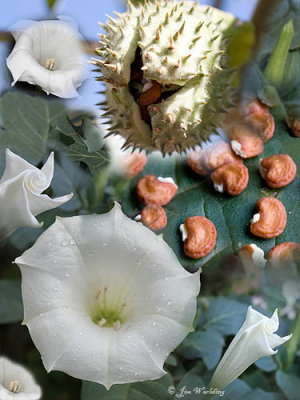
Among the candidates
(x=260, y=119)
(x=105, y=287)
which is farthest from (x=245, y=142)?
(x=105, y=287)

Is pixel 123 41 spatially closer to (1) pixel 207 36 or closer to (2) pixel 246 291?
(1) pixel 207 36

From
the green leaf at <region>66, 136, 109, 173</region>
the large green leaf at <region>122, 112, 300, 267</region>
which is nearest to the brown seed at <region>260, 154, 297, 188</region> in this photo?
the large green leaf at <region>122, 112, 300, 267</region>

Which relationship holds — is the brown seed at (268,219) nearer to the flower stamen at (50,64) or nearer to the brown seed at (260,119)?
the brown seed at (260,119)

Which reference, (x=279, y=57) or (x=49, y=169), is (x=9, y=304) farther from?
(x=279, y=57)

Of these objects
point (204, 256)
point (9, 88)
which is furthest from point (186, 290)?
point (9, 88)

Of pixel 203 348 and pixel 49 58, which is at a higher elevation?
pixel 49 58

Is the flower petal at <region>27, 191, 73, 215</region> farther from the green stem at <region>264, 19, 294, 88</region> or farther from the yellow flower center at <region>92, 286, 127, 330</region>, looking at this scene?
the green stem at <region>264, 19, 294, 88</region>
